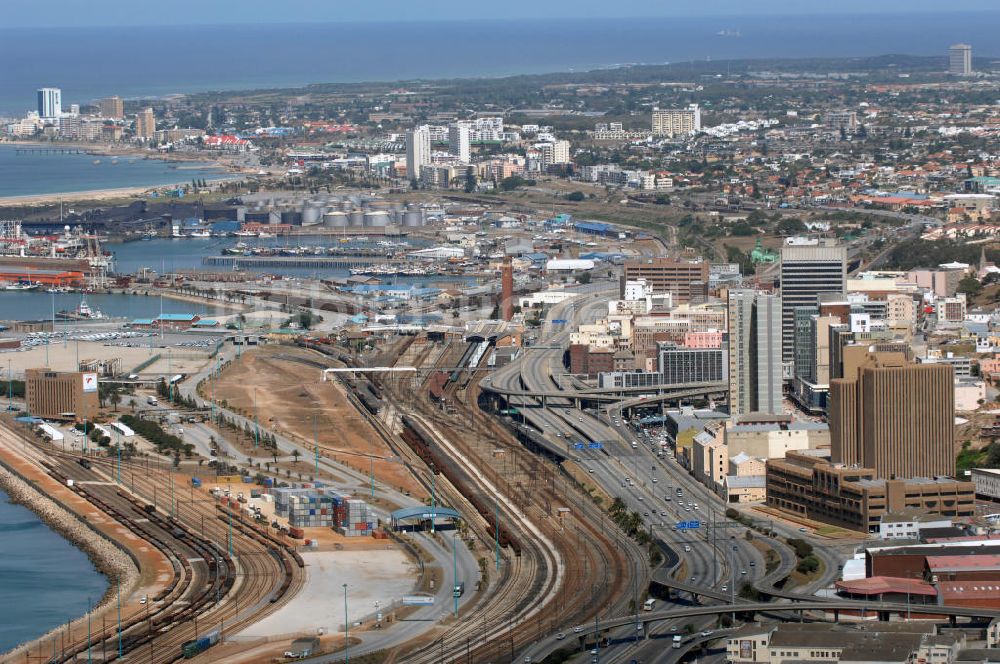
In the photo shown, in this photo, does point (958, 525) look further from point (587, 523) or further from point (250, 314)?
point (250, 314)

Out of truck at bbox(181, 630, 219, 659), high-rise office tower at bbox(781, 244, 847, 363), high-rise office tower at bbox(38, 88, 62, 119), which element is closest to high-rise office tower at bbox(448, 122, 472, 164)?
high-rise office tower at bbox(38, 88, 62, 119)

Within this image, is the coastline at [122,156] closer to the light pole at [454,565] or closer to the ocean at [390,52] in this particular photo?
the ocean at [390,52]

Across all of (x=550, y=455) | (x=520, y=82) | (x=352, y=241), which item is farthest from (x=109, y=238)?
(x=520, y=82)

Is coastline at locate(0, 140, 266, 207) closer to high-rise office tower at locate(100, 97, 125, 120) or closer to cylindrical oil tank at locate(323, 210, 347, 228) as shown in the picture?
high-rise office tower at locate(100, 97, 125, 120)

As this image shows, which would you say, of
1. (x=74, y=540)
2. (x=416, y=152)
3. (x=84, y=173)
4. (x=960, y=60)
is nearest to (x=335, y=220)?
(x=416, y=152)

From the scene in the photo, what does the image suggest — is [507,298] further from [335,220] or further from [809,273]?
[335,220]

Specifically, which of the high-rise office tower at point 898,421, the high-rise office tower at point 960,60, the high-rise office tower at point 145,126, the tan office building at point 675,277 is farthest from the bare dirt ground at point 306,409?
the high-rise office tower at point 960,60
